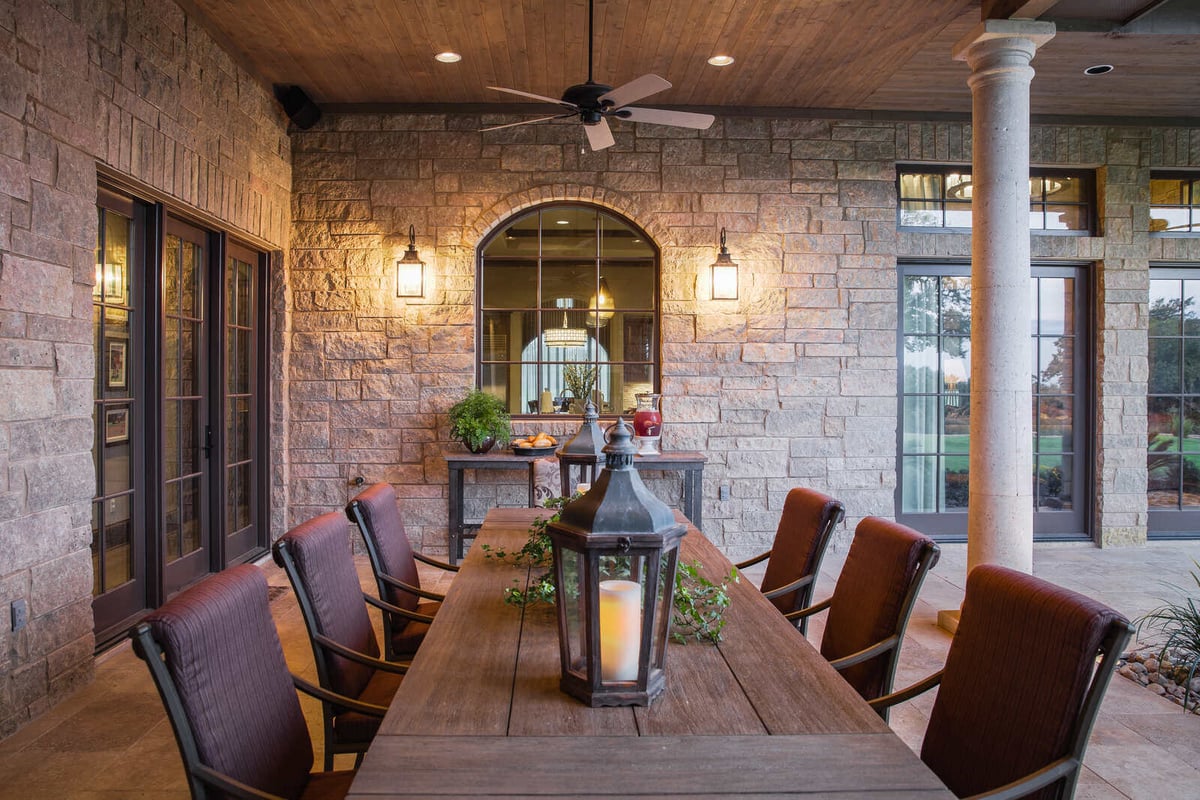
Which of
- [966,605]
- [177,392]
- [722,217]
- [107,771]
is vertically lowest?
[107,771]

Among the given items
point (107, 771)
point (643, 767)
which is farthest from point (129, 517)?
point (643, 767)

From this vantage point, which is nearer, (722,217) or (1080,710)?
(1080,710)

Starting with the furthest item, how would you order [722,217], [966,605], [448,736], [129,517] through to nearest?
1. [722,217]
2. [129,517]
3. [966,605]
4. [448,736]

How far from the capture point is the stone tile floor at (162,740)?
2430 millimetres

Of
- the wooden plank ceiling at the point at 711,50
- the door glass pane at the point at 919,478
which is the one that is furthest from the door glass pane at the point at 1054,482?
the wooden plank ceiling at the point at 711,50

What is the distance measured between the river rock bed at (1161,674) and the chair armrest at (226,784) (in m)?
3.04

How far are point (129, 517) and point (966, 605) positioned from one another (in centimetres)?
355

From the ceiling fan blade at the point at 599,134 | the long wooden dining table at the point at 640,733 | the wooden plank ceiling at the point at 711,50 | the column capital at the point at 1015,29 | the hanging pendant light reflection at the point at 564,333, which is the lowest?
the long wooden dining table at the point at 640,733

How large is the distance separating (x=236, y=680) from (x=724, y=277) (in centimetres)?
442

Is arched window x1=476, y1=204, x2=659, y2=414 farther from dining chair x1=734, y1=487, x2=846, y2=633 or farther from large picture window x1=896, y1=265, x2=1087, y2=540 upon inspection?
dining chair x1=734, y1=487, x2=846, y2=633

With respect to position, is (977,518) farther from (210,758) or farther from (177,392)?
(177,392)

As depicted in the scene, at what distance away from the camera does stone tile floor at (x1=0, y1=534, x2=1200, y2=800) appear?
2430 millimetres

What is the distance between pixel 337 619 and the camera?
2.10 metres

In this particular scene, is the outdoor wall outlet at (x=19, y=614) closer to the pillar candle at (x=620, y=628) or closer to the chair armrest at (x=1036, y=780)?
the pillar candle at (x=620, y=628)
